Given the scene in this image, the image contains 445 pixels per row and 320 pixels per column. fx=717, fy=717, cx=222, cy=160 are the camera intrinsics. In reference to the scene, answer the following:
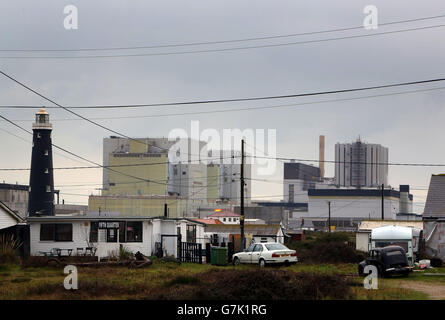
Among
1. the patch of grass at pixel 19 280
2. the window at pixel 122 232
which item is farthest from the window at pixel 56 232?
the patch of grass at pixel 19 280

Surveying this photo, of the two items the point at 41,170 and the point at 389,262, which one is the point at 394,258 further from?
the point at 41,170

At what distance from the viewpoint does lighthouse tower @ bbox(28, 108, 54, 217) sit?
90.8 metres

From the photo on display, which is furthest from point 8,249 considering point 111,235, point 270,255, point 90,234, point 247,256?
point 270,255

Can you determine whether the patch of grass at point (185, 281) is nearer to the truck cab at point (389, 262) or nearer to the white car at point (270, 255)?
the truck cab at point (389, 262)

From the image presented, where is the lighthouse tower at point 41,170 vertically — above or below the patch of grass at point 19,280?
above

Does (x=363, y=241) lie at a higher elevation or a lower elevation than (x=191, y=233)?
lower

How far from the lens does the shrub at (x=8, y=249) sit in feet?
139

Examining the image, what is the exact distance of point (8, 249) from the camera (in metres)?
43.2

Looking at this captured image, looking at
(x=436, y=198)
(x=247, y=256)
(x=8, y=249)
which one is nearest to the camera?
(x=8, y=249)

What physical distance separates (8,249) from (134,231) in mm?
9379

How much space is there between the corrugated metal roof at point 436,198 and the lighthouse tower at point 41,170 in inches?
1985

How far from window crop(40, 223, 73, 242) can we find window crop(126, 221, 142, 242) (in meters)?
4.11
